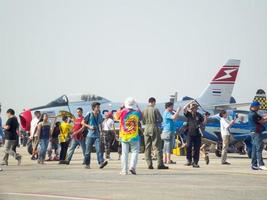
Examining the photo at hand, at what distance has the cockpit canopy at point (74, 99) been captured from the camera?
3759 centimetres

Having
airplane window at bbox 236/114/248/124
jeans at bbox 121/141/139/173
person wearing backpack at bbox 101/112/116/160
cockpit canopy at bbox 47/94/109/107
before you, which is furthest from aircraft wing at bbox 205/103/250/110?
jeans at bbox 121/141/139/173

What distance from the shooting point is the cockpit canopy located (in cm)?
3759

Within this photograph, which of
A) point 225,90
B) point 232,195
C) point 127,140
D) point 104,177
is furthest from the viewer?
point 225,90

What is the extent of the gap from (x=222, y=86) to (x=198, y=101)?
2960mm

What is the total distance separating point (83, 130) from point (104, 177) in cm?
593

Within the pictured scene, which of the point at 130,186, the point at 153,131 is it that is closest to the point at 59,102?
the point at 153,131

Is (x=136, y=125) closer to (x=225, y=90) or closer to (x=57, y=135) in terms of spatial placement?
(x=57, y=135)

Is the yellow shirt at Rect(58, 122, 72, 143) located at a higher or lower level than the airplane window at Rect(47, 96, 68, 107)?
lower

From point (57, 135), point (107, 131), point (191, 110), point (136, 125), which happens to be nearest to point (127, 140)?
point (136, 125)

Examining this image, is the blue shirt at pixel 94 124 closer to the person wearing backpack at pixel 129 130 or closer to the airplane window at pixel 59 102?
the person wearing backpack at pixel 129 130

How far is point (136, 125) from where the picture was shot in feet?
55.9

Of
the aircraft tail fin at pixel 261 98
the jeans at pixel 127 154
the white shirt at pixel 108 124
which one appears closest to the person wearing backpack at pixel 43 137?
the white shirt at pixel 108 124

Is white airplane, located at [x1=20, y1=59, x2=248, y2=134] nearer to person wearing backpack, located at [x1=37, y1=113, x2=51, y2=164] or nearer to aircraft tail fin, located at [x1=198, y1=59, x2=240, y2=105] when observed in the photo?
aircraft tail fin, located at [x1=198, y1=59, x2=240, y2=105]

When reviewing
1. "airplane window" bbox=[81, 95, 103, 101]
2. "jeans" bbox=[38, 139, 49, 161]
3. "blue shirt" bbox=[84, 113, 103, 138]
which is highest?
"airplane window" bbox=[81, 95, 103, 101]
